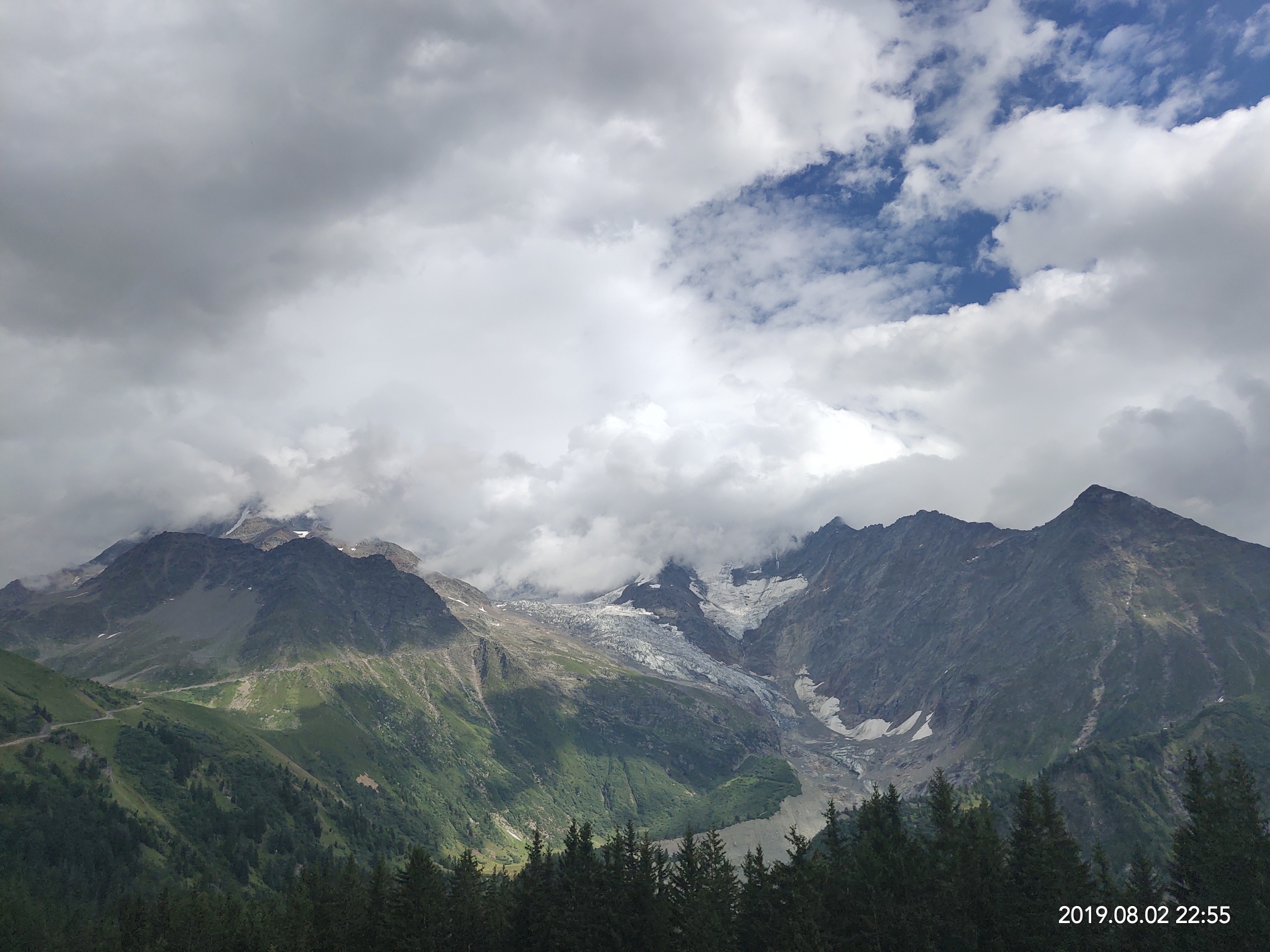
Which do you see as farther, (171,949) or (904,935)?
(171,949)

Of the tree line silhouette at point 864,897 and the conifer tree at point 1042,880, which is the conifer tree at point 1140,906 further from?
the conifer tree at point 1042,880

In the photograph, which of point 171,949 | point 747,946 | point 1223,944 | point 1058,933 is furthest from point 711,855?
point 171,949

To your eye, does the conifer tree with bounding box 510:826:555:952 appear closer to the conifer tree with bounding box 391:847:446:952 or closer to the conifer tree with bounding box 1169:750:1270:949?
the conifer tree with bounding box 391:847:446:952

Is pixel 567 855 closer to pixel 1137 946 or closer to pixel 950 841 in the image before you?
pixel 950 841

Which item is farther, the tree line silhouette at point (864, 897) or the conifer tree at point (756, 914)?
the conifer tree at point (756, 914)

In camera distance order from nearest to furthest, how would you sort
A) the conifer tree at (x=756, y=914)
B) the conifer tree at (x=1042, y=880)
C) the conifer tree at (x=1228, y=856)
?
the conifer tree at (x=1042, y=880), the conifer tree at (x=1228, y=856), the conifer tree at (x=756, y=914)

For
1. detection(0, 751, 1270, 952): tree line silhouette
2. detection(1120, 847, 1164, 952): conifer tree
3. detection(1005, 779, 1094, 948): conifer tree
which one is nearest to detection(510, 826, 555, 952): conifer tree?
detection(0, 751, 1270, 952): tree line silhouette

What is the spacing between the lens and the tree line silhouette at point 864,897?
77188 millimetres

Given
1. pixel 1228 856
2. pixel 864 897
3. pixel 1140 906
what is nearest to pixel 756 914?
pixel 864 897

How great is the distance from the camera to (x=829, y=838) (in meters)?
95.9

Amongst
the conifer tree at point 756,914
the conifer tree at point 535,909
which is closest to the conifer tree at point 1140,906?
the conifer tree at point 756,914

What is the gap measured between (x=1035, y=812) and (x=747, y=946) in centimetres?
3611

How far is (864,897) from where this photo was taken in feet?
266

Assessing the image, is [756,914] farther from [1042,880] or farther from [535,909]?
[1042,880]
